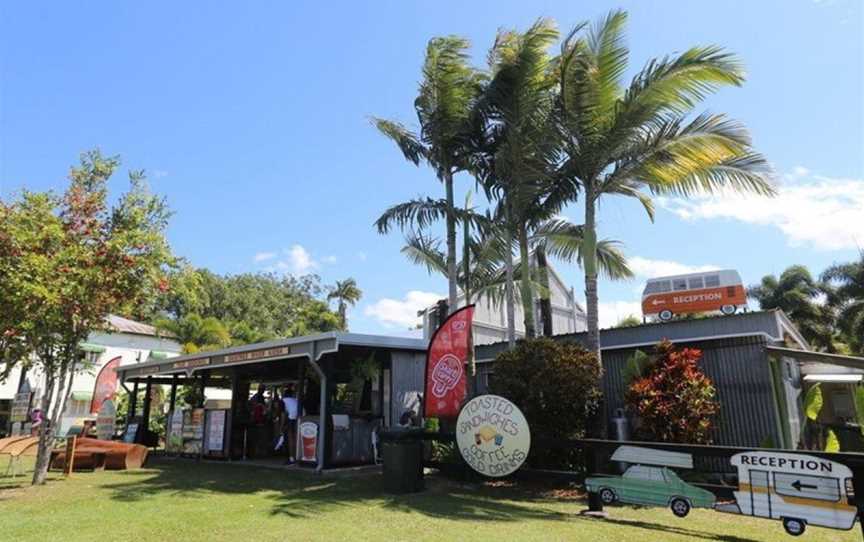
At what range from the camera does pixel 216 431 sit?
14734mm

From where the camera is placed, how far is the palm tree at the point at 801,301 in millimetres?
33156

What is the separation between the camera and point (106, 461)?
12.6 metres

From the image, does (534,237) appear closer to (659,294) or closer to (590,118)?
(590,118)

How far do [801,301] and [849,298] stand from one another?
100 inches

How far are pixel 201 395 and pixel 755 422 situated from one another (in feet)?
51.3

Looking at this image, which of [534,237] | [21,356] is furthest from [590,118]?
[21,356]

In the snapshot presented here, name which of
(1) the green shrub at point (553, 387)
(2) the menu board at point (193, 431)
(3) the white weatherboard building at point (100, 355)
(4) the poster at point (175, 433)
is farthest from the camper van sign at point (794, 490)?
(3) the white weatherboard building at point (100, 355)

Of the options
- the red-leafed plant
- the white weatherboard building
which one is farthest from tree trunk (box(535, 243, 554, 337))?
the white weatherboard building

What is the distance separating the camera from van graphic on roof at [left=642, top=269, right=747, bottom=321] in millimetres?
22297

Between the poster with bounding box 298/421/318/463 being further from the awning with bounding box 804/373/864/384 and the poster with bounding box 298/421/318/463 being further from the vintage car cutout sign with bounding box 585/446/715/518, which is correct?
the awning with bounding box 804/373/864/384

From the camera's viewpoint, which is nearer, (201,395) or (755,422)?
(755,422)

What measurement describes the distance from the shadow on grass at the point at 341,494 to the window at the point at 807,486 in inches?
31.8

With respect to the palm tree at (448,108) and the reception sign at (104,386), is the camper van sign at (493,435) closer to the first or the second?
the palm tree at (448,108)

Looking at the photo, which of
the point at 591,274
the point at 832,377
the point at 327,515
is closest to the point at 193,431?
the point at 327,515
